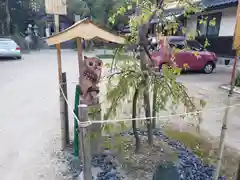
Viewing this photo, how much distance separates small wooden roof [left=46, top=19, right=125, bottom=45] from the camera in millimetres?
2715

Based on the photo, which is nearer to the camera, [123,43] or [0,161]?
[123,43]

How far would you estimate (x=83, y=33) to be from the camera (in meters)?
2.73

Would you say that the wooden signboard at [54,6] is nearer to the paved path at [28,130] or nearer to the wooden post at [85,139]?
the wooden post at [85,139]

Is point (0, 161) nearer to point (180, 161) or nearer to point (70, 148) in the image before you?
point (70, 148)

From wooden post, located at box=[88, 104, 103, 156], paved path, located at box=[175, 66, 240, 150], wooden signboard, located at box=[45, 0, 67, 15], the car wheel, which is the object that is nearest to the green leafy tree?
wooden post, located at box=[88, 104, 103, 156]

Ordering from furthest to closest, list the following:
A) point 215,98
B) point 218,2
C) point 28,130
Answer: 1. point 218,2
2. point 215,98
3. point 28,130

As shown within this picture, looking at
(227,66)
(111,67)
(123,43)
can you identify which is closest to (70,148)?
(111,67)

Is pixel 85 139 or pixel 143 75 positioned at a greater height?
pixel 143 75

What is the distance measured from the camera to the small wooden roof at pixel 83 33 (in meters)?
2.71

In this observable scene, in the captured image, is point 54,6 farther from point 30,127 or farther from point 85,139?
point 30,127

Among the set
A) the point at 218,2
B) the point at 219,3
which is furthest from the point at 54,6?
the point at 218,2

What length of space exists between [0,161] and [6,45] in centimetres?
1174

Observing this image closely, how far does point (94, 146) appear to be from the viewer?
11.1 ft

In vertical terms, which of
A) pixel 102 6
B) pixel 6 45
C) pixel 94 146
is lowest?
pixel 94 146
